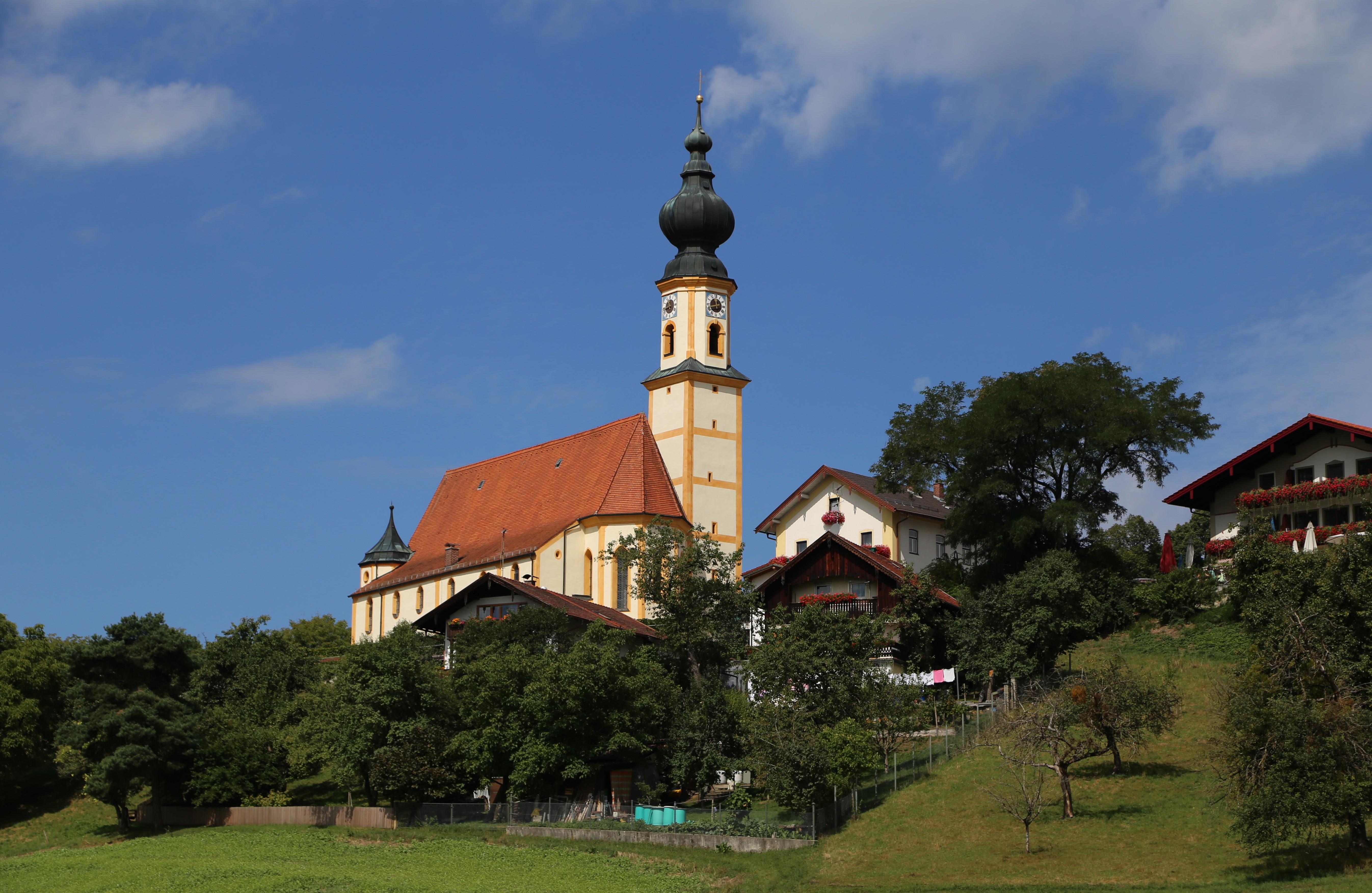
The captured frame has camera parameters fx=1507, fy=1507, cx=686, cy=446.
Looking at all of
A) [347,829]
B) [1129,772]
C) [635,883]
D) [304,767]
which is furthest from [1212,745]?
[304,767]

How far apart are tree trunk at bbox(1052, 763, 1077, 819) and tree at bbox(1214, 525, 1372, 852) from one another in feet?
11.0

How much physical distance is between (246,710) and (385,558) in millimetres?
29843

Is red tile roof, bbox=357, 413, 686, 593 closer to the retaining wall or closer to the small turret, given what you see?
the small turret

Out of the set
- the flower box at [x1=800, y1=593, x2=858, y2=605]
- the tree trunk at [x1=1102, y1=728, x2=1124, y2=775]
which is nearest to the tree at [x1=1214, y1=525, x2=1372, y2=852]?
the tree trunk at [x1=1102, y1=728, x2=1124, y2=775]

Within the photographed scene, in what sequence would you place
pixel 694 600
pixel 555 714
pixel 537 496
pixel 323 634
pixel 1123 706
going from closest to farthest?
pixel 1123 706, pixel 555 714, pixel 694 600, pixel 537 496, pixel 323 634

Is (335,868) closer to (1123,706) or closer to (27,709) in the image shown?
(1123,706)

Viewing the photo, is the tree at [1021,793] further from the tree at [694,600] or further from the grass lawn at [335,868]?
the tree at [694,600]

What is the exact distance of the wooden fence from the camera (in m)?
42.3

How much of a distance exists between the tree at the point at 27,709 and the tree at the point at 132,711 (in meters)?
2.96

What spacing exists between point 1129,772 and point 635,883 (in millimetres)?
12373

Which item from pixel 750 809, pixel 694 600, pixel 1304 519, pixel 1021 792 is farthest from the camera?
pixel 694 600

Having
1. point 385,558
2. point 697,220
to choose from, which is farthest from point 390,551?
point 697,220

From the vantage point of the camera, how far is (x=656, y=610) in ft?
165

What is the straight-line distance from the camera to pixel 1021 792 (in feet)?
109
